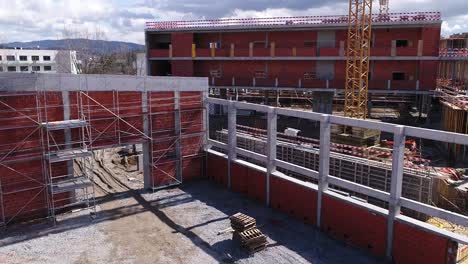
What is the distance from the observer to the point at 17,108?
54.5 ft

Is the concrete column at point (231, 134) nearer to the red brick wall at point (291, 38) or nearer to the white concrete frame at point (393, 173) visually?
the white concrete frame at point (393, 173)

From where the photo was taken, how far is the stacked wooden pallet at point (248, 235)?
580 inches

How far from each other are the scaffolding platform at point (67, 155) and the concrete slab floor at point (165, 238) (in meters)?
2.70

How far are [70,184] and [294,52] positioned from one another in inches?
1042

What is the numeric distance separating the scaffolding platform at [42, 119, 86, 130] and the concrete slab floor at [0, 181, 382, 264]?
13.2ft

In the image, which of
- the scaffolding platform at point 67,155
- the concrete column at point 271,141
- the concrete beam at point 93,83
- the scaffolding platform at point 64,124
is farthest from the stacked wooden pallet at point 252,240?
the concrete beam at point 93,83

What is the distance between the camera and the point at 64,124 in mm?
17094

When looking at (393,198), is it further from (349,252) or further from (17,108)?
(17,108)

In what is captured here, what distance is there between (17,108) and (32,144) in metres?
1.60

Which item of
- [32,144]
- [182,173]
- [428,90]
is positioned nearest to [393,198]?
[182,173]

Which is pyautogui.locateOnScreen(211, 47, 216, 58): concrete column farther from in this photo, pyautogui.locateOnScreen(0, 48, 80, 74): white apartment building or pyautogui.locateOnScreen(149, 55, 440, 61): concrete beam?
pyautogui.locateOnScreen(0, 48, 80, 74): white apartment building

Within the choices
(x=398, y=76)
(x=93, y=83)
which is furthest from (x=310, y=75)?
(x=93, y=83)

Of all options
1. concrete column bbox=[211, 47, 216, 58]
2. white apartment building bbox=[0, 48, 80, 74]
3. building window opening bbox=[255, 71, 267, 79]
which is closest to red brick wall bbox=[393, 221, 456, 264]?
building window opening bbox=[255, 71, 267, 79]

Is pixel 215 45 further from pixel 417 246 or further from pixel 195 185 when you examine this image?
pixel 417 246
